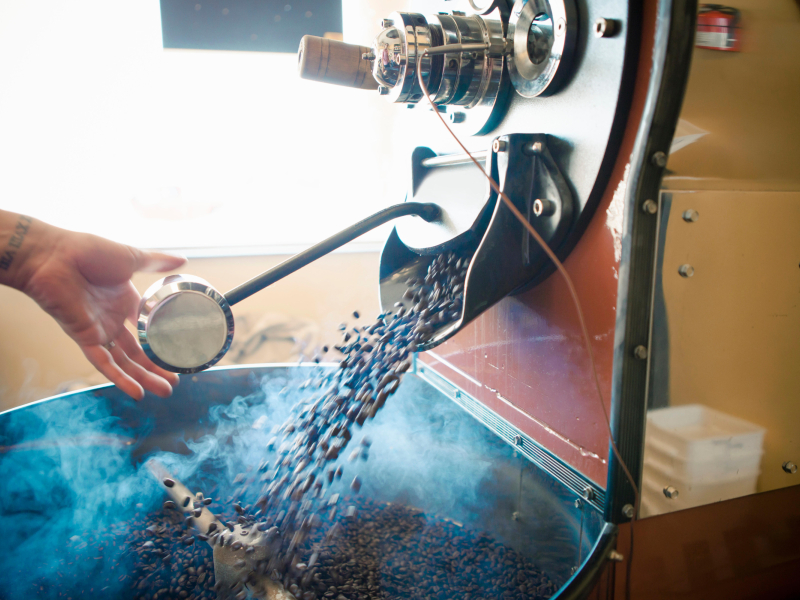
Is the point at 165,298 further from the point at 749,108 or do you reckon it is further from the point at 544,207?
the point at 749,108

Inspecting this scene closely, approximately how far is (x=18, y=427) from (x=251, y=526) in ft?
1.71

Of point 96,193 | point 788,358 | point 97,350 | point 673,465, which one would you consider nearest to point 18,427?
point 97,350

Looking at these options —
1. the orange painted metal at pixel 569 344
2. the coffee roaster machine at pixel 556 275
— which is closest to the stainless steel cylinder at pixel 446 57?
the coffee roaster machine at pixel 556 275

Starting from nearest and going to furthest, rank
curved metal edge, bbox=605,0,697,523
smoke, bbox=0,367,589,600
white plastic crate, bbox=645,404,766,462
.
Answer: curved metal edge, bbox=605,0,697,523, white plastic crate, bbox=645,404,766,462, smoke, bbox=0,367,589,600

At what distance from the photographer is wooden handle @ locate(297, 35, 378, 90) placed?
988 mm

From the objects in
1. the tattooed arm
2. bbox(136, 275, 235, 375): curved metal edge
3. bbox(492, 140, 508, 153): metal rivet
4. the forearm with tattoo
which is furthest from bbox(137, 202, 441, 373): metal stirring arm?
bbox(492, 140, 508, 153): metal rivet

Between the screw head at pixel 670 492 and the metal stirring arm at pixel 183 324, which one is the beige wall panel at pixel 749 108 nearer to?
the screw head at pixel 670 492

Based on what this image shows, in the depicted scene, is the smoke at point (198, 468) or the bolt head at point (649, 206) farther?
the smoke at point (198, 468)

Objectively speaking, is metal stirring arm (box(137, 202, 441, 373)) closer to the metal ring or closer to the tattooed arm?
the tattooed arm

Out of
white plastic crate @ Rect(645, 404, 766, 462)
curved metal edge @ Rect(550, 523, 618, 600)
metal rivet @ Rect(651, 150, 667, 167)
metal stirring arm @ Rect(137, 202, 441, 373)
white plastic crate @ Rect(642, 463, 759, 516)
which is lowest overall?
curved metal edge @ Rect(550, 523, 618, 600)

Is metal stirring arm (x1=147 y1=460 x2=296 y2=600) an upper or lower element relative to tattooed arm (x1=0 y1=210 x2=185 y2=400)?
lower

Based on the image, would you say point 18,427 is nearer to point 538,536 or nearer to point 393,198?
point 538,536

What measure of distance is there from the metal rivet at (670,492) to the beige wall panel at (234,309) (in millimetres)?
1945

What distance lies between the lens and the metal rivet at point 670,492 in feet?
2.23
